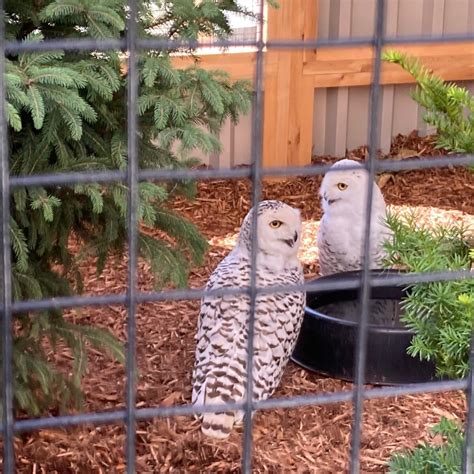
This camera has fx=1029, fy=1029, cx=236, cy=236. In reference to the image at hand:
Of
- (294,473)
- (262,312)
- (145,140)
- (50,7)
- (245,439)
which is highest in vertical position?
(50,7)

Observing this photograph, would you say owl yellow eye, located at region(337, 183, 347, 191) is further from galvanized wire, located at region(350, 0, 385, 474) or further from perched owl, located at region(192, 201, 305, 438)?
galvanized wire, located at region(350, 0, 385, 474)

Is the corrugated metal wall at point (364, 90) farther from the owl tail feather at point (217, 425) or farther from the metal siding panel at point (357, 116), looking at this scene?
the owl tail feather at point (217, 425)

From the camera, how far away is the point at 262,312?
3.39 m

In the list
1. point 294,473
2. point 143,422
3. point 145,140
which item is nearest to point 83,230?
point 145,140

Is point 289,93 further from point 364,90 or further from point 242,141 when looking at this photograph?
point 364,90

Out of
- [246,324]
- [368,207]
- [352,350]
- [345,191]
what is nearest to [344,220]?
[345,191]

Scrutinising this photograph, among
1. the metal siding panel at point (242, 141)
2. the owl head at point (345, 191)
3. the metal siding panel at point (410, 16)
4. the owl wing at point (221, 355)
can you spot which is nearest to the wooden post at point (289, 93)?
the metal siding panel at point (242, 141)

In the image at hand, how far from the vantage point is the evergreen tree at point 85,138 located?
2.38 m

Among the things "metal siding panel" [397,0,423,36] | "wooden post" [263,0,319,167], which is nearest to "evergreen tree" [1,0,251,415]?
"wooden post" [263,0,319,167]

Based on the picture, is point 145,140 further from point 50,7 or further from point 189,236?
point 50,7

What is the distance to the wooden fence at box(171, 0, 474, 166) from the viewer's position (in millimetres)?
5645

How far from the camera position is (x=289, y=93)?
5719mm

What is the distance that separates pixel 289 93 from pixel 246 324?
265 cm

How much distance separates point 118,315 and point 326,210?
0.97m
